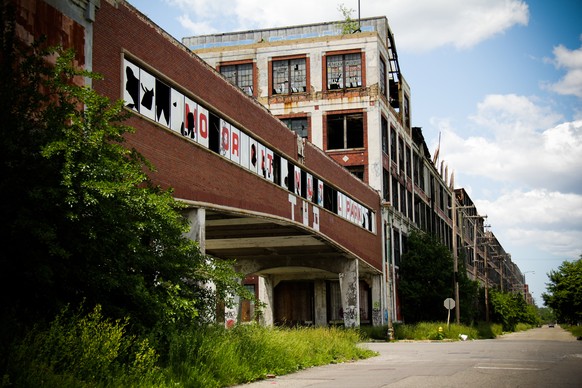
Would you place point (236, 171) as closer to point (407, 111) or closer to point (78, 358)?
point (78, 358)

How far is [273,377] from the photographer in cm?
1512

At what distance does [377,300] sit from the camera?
46.1 m

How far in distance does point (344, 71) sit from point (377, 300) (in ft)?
51.1

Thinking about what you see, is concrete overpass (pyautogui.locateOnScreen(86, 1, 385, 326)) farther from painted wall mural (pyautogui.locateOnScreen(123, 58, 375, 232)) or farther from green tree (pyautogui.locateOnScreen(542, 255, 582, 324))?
green tree (pyautogui.locateOnScreen(542, 255, 582, 324))

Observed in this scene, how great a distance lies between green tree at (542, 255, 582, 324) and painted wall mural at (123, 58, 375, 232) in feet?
81.7

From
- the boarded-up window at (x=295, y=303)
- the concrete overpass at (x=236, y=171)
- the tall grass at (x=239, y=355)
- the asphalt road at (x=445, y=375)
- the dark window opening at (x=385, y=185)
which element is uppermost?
the dark window opening at (x=385, y=185)

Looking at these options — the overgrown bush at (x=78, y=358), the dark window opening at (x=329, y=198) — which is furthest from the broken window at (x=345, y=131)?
the overgrown bush at (x=78, y=358)

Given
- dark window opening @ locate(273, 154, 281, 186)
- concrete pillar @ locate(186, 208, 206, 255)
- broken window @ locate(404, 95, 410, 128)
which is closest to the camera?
concrete pillar @ locate(186, 208, 206, 255)

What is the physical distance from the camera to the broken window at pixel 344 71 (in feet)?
159

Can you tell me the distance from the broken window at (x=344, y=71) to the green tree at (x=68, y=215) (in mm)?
36153

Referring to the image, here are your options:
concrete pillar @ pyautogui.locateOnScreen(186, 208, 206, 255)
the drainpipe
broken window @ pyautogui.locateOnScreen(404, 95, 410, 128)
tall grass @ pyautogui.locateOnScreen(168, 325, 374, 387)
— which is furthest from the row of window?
tall grass @ pyautogui.locateOnScreen(168, 325, 374, 387)

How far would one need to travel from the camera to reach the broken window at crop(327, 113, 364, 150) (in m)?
48.3

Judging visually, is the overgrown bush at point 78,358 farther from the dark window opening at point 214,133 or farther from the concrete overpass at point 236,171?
the dark window opening at point 214,133

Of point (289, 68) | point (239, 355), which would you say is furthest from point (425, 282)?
point (239, 355)
